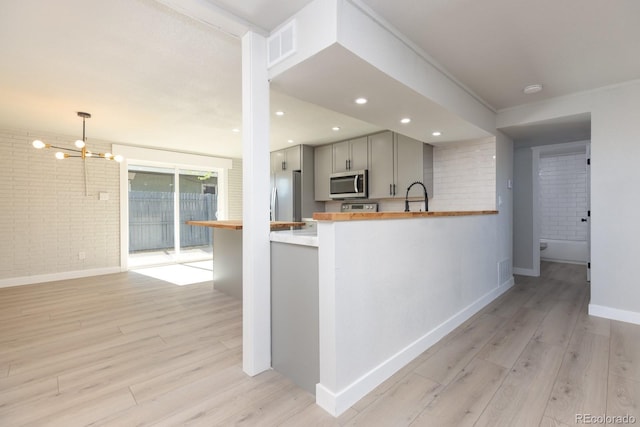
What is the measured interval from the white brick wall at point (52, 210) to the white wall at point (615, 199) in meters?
6.85

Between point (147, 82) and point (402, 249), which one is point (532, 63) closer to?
point (402, 249)

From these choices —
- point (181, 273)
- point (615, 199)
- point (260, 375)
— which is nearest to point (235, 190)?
point (181, 273)

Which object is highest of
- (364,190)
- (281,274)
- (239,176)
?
(239,176)

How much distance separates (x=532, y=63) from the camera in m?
Result: 2.51

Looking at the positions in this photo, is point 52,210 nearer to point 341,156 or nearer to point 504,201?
point 341,156

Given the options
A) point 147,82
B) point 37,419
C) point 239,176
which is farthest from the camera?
point 239,176

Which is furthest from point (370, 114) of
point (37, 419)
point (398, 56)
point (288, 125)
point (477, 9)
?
point (37, 419)

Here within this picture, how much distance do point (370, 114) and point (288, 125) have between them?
1.65m

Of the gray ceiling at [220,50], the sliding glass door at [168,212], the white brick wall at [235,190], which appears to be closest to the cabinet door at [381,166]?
Result: the gray ceiling at [220,50]

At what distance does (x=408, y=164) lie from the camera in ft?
13.8

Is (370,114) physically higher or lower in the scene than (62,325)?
higher

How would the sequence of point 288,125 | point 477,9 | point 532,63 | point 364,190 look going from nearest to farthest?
point 477,9
point 532,63
point 288,125
point 364,190

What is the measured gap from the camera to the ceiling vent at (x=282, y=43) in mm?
1845

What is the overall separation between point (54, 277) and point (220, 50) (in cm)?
480
